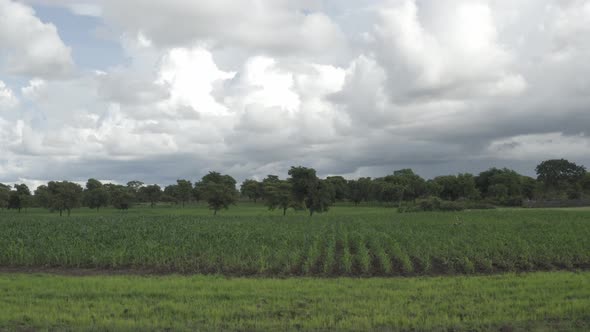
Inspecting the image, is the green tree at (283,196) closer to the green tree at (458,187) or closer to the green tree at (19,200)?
the green tree at (19,200)

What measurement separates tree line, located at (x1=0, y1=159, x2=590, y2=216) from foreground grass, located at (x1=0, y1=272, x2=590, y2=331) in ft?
167

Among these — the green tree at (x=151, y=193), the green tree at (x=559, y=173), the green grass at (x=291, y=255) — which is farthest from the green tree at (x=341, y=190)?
the green grass at (x=291, y=255)

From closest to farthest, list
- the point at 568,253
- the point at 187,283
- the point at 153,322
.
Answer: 1. the point at 153,322
2. the point at 187,283
3. the point at 568,253

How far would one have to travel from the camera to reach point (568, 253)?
69.8ft

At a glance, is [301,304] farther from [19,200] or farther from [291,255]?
[19,200]

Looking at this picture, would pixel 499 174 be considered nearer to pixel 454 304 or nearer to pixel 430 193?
pixel 430 193

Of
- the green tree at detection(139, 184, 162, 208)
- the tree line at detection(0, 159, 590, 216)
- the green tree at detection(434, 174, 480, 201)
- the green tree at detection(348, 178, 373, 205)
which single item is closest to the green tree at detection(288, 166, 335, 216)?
the tree line at detection(0, 159, 590, 216)

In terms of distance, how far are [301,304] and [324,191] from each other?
2135 inches

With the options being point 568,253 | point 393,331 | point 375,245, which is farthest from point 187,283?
point 568,253

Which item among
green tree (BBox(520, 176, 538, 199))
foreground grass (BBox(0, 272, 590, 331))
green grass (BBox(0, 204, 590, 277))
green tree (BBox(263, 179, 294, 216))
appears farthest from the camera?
green tree (BBox(520, 176, 538, 199))

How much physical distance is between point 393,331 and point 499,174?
154 m

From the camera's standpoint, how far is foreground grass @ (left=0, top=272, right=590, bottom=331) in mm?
9422

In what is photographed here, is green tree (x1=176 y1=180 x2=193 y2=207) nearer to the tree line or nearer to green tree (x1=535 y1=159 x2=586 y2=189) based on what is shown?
the tree line

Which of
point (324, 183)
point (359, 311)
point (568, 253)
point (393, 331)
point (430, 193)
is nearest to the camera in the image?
point (393, 331)
